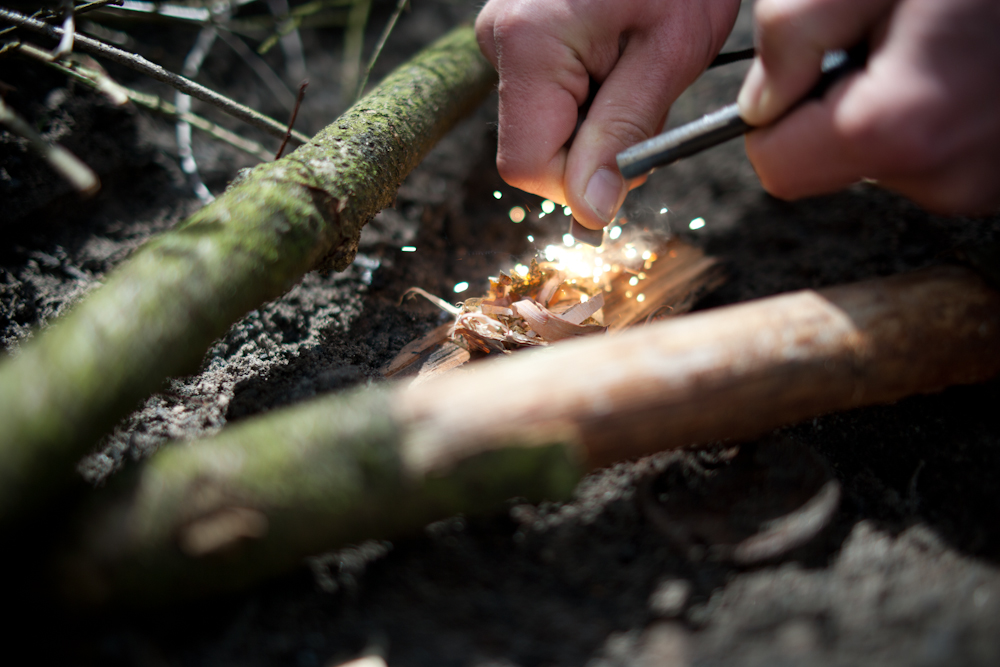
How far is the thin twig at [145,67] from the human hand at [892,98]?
137 cm

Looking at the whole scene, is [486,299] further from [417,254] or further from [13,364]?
[13,364]

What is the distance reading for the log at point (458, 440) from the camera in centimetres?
85

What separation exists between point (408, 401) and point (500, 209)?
1.49m

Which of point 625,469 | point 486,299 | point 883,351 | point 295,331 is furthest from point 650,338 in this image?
point 295,331

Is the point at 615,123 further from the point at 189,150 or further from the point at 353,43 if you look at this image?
the point at 353,43

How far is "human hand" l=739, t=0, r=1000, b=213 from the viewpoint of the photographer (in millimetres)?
938

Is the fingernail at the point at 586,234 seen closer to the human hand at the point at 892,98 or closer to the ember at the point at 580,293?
the ember at the point at 580,293

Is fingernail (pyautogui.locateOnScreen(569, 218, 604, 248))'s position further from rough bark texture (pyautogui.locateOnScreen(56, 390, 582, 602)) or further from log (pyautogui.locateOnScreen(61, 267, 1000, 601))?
rough bark texture (pyautogui.locateOnScreen(56, 390, 582, 602))

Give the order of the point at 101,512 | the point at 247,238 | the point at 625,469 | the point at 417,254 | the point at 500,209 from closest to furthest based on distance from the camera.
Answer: the point at 101,512 < the point at 247,238 < the point at 625,469 < the point at 417,254 < the point at 500,209

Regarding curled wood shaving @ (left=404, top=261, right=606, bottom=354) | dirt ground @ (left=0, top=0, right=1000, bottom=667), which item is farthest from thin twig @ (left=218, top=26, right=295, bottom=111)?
curled wood shaving @ (left=404, top=261, right=606, bottom=354)

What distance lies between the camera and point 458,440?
89cm

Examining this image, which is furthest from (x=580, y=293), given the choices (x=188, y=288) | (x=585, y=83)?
(x=188, y=288)

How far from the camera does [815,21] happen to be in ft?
3.38

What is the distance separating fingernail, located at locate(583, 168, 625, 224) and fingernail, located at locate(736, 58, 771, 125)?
36cm
